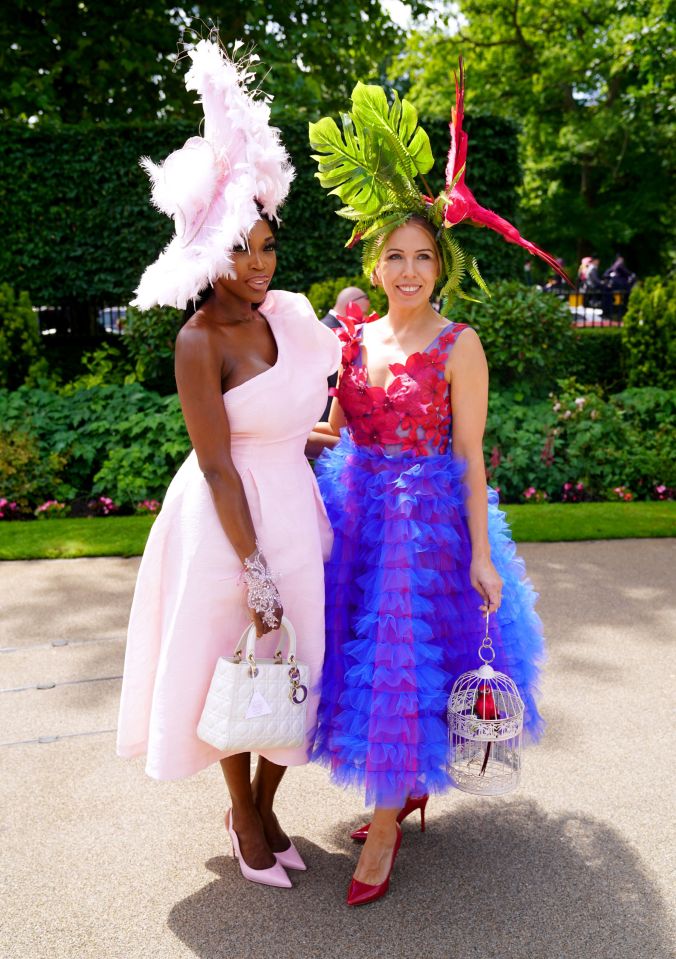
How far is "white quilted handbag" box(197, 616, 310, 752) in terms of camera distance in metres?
2.29

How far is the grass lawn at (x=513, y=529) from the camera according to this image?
5.76m

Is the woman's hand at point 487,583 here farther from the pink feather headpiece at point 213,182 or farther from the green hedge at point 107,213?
the green hedge at point 107,213

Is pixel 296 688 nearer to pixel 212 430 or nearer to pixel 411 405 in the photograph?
pixel 212 430

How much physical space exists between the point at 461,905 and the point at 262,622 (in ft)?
3.40

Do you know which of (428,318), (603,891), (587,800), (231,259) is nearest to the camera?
(231,259)

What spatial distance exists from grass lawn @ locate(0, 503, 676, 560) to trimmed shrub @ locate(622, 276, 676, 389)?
7.96 feet

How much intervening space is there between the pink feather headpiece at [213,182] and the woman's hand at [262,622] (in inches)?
34.4

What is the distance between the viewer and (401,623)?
247 cm

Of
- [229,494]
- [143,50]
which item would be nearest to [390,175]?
[229,494]

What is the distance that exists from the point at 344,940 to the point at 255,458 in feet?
4.47

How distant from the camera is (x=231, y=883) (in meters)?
2.63

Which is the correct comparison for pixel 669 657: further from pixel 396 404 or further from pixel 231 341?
pixel 231 341

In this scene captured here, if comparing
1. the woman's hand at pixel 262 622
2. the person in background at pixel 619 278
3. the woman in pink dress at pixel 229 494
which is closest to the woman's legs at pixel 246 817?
the woman in pink dress at pixel 229 494

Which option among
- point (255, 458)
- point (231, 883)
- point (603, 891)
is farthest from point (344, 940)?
point (255, 458)
